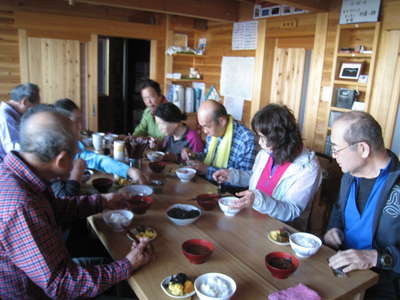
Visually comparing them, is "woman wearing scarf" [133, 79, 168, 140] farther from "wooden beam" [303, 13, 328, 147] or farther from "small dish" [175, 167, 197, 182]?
"wooden beam" [303, 13, 328, 147]

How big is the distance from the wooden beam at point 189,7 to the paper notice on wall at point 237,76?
0.55 metres

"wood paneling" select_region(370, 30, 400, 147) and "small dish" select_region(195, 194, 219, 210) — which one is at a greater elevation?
"wood paneling" select_region(370, 30, 400, 147)

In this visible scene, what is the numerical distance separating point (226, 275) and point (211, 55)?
4.14 metres

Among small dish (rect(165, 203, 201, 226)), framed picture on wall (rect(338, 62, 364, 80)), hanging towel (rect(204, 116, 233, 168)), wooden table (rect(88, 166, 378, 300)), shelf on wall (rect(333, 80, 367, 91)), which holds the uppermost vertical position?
framed picture on wall (rect(338, 62, 364, 80))

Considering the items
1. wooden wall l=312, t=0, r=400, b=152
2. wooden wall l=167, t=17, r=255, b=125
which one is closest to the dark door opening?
wooden wall l=167, t=17, r=255, b=125

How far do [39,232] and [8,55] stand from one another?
371 cm

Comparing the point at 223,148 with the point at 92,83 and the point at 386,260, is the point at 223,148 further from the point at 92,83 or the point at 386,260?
the point at 92,83

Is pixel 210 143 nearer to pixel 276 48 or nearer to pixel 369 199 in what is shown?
pixel 369 199

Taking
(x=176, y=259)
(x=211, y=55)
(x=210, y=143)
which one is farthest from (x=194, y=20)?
(x=176, y=259)

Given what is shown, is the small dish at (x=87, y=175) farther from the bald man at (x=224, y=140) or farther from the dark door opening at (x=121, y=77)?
the dark door opening at (x=121, y=77)

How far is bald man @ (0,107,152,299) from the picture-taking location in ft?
3.43

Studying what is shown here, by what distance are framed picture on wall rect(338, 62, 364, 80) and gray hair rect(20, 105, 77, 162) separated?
2702 millimetres

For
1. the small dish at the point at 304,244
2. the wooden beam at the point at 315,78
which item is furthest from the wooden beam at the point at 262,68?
the small dish at the point at 304,244

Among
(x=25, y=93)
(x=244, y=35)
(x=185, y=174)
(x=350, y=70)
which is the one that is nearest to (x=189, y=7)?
(x=244, y=35)
